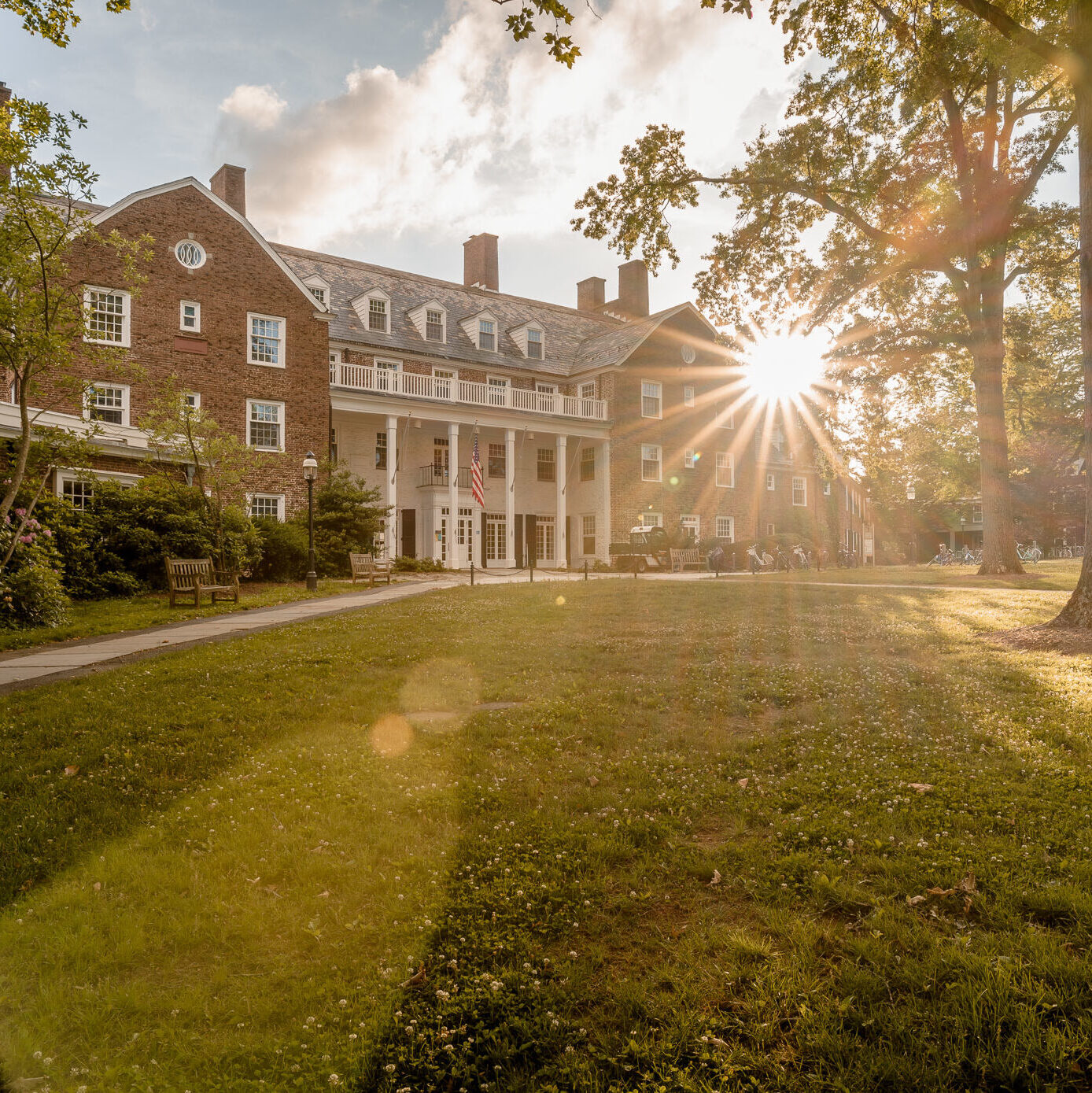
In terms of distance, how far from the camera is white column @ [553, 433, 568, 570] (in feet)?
110

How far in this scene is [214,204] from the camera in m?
25.3

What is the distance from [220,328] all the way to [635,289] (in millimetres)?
24569

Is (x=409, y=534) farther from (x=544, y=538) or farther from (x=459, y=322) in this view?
(x=459, y=322)

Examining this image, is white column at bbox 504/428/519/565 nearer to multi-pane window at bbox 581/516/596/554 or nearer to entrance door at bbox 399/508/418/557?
multi-pane window at bbox 581/516/596/554

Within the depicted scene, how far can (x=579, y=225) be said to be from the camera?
16.1 m

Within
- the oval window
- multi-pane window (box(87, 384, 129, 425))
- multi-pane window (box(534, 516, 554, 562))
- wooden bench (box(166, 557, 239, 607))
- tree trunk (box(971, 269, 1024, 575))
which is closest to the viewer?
wooden bench (box(166, 557, 239, 607))

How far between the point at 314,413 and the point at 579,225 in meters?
14.0

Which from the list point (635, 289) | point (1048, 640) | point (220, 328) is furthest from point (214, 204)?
point (1048, 640)

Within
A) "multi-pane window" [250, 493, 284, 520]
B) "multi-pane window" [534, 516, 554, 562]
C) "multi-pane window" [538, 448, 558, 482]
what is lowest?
"multi-pane window" [534, 516, 554, 562]

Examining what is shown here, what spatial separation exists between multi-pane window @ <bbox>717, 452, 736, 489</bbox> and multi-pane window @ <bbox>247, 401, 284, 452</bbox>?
23142mm

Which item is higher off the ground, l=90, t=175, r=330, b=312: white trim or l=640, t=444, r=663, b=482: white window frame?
l=90, t=175, r=330, b=312: white trim

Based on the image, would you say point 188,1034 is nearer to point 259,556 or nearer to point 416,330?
point 259,556

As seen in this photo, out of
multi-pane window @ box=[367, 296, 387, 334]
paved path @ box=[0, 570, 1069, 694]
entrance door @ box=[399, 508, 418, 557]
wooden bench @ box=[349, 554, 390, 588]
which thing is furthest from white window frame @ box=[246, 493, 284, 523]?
multi-pane window @ box=[367, 296, 387, 334]

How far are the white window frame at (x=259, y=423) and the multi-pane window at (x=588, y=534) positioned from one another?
15.1 m
